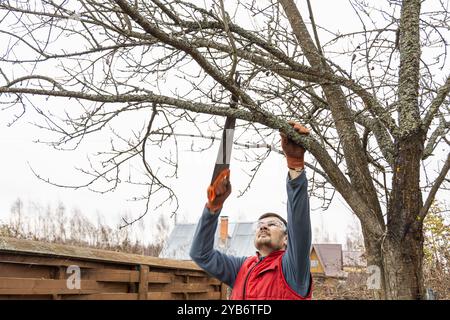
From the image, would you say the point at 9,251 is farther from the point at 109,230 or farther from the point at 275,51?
the point at 109,230

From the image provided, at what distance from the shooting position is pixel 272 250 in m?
2.13

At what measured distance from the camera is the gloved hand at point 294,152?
1809mm

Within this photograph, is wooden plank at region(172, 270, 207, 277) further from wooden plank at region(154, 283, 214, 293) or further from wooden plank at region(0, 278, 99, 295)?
wooden plank at region(0, 278, 99, 295)

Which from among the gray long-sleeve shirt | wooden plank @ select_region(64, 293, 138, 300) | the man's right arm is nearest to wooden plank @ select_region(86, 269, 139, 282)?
wooden plank @ select_region(64, 293, 138, 300)

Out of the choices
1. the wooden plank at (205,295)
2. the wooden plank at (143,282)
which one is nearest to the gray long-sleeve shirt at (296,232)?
the wooden plank at (143,282)

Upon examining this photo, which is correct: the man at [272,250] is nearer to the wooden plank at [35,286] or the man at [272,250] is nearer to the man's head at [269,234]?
the man's head at [269,234]

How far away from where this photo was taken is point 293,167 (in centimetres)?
179

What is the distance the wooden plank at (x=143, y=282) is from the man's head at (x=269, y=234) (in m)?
2.32

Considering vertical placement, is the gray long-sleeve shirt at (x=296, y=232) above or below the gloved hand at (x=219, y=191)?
below

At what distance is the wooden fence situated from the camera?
2734 mm

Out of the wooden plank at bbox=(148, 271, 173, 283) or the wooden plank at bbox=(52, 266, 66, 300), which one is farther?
the wooden plank at bbox=(148, 271, 173, 283)

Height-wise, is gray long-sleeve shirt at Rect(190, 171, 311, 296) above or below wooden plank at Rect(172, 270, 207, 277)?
above
